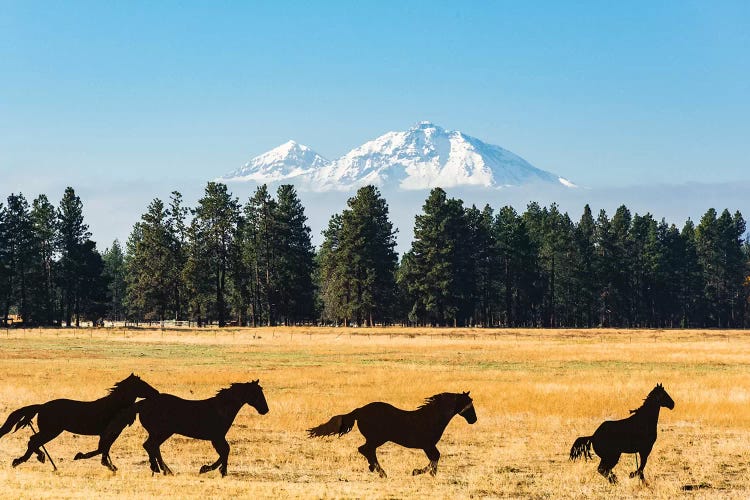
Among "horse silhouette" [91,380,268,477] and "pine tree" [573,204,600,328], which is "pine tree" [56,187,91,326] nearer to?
"pine tree" [573,204,600,328]

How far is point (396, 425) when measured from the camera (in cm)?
1350

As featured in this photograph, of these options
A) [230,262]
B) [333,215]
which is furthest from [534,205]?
[230,262]

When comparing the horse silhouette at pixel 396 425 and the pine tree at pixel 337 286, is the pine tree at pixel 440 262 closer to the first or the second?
the pine tree at pixel 337 286

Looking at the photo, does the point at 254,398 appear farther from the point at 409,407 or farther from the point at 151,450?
the point at 409,407

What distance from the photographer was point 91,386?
31.6 metres

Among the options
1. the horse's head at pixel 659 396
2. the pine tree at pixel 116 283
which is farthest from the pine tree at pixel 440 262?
the horse's head at pixel 659 396

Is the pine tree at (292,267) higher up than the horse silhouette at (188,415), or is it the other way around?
the pine tree at (292,267)

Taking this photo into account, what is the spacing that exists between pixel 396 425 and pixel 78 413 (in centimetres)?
546

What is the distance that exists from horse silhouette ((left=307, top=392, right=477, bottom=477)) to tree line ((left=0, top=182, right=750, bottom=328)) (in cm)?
9499

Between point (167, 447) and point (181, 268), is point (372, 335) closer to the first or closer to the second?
point (181, 268)

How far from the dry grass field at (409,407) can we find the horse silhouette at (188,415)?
81cm

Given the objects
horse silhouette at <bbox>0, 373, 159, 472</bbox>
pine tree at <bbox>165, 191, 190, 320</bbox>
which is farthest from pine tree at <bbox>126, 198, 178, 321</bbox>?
horse silhouette at <bbox>0, 373, 159, 472</bbox>

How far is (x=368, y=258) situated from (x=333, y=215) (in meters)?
25.3

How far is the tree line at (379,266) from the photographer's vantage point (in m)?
111
